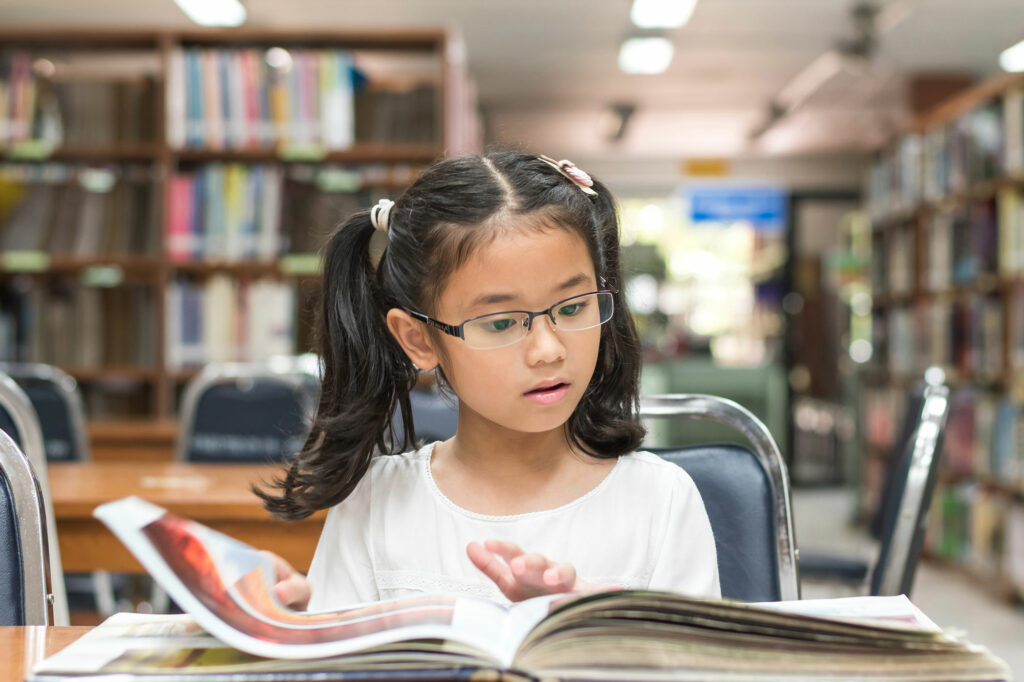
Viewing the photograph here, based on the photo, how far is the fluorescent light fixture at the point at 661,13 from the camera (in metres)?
5.30

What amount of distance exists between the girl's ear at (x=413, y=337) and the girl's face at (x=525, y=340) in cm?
7

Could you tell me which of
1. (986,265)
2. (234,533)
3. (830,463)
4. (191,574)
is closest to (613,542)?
(191,574)

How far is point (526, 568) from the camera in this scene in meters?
0.75

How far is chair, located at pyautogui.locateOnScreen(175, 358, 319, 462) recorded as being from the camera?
8.01ft

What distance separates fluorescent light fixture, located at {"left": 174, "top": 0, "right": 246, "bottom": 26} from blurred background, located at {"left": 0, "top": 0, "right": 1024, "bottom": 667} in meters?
0.02

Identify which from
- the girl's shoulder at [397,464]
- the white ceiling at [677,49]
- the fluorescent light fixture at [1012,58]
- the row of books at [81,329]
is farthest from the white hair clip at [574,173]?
the fluorescent light fixture at [1012,58]

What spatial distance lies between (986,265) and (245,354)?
3049mm

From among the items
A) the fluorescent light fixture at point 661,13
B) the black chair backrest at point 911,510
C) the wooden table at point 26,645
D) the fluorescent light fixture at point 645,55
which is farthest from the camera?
the fluorescent light fixture at point 645,55

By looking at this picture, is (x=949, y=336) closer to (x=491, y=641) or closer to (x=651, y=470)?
(x=651, y=470)

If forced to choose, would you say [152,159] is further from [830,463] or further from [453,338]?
[830,463]

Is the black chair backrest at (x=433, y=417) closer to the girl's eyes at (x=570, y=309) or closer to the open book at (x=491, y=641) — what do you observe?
the girl's eyes at (x=570, y=309)

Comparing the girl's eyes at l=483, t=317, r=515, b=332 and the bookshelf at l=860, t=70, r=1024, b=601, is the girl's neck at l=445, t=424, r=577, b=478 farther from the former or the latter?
the bookshelf at l=860, t=70, r=1024, b=601

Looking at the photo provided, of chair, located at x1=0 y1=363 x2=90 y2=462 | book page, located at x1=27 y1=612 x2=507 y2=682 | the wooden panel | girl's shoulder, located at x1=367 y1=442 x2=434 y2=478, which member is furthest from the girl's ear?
the wooden panel

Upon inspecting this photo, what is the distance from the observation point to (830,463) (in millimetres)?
8297
